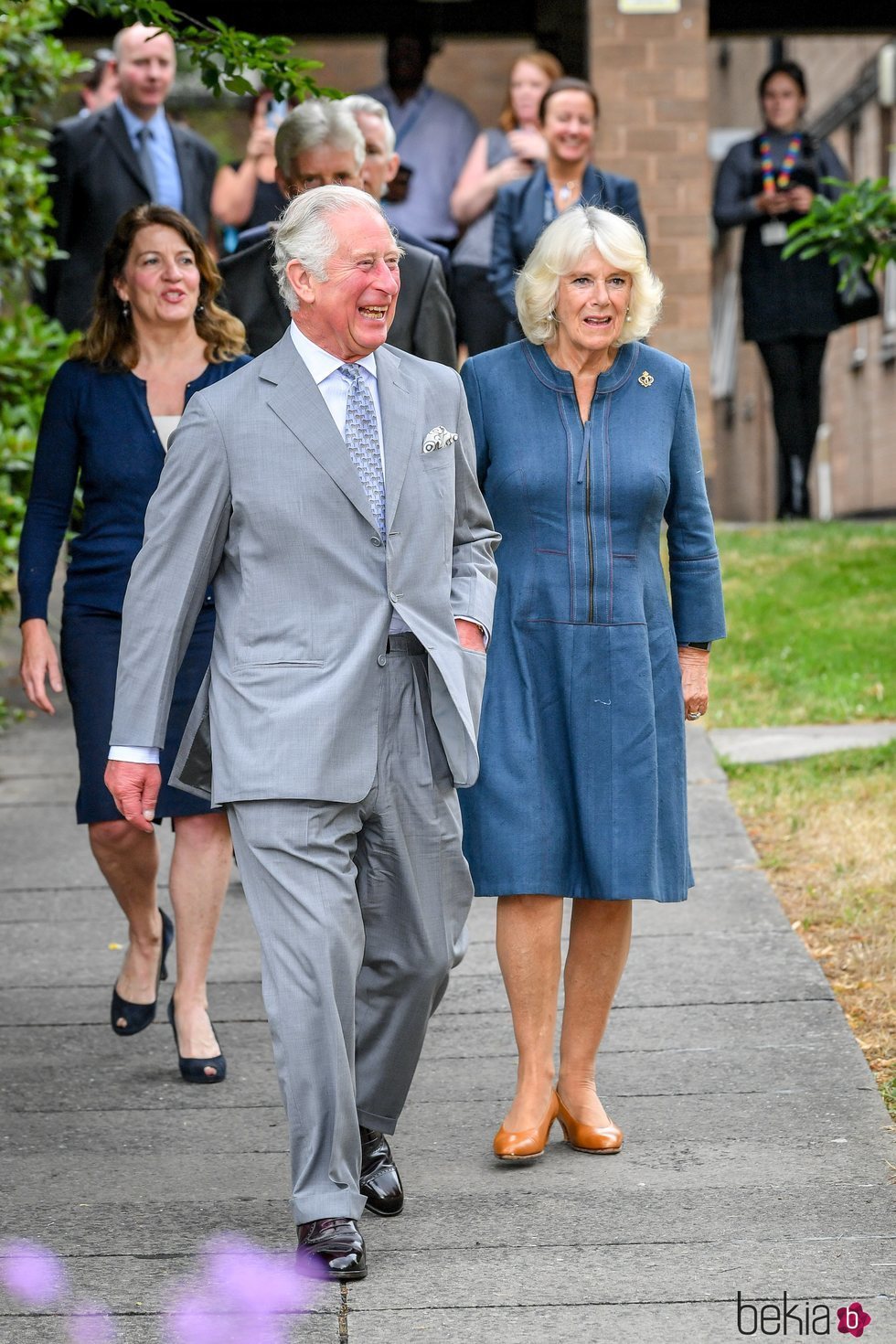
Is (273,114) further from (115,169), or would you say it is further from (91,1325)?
(91,1325)

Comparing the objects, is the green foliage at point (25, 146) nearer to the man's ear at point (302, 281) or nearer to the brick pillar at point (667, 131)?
the brick pillar at point (667, 131)

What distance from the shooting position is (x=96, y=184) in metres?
9.41

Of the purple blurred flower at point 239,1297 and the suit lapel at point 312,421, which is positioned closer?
the purple blurred flower at point 239,1297

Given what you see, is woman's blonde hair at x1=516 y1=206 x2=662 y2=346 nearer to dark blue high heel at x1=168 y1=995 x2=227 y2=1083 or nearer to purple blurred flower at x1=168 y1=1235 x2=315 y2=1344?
dark blue high heel at x1=168 y1=995 x2=227 y2=1083

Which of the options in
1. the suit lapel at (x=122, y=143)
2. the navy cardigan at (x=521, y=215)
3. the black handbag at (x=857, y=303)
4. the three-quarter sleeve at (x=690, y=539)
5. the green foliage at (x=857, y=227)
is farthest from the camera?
the black handbag at (x=857, y=303)

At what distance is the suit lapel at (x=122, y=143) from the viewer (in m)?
9.37

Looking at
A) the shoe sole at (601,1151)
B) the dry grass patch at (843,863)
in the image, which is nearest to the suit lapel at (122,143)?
the dry grass patch at (843,863)

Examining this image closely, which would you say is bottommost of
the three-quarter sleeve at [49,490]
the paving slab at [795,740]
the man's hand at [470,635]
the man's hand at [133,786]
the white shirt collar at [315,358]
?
the paving slab at [795,740]

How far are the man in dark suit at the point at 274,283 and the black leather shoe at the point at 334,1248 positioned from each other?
9.29ft

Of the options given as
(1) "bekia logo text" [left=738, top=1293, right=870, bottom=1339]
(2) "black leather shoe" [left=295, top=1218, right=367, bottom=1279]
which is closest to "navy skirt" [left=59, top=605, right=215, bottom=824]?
(2) "black leather shoe" [left=295, top=1218, right=367, bottom=1279]

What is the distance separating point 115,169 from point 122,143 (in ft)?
0.39

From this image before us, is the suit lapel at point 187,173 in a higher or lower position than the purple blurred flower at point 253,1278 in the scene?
higher

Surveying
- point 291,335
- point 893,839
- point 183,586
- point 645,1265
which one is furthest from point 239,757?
point 893,839

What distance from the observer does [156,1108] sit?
5406mm
